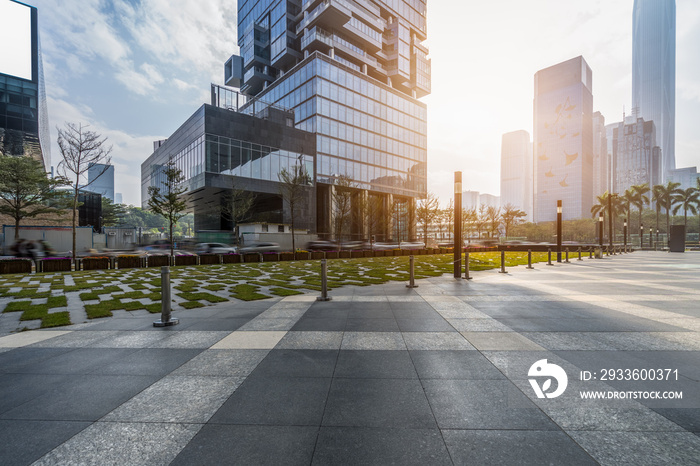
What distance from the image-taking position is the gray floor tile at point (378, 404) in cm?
283

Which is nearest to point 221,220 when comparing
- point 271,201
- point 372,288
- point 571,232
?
point 271,201

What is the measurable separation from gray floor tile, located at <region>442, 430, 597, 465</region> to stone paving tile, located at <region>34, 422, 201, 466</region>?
2293mm

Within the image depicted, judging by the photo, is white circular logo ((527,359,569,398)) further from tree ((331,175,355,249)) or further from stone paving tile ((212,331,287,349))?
tree ((331,175,355,249))

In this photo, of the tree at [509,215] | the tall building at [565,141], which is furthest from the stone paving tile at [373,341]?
the tall building at [565,141]

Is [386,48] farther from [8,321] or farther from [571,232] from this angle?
[8,321]

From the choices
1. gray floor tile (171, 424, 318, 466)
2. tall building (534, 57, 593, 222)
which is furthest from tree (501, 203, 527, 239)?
tall building (534, 57, 593, 222)

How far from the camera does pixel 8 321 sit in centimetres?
658

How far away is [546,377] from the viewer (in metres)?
3.74

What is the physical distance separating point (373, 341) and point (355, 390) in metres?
1.71

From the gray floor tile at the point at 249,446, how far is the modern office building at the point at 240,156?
38.9 meters

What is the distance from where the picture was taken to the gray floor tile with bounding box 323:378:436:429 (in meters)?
2.83

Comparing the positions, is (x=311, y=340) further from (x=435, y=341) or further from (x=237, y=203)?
(x=237, y=203)

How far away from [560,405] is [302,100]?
54935 millimetres

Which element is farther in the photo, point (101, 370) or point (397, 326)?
point (397, 326)
